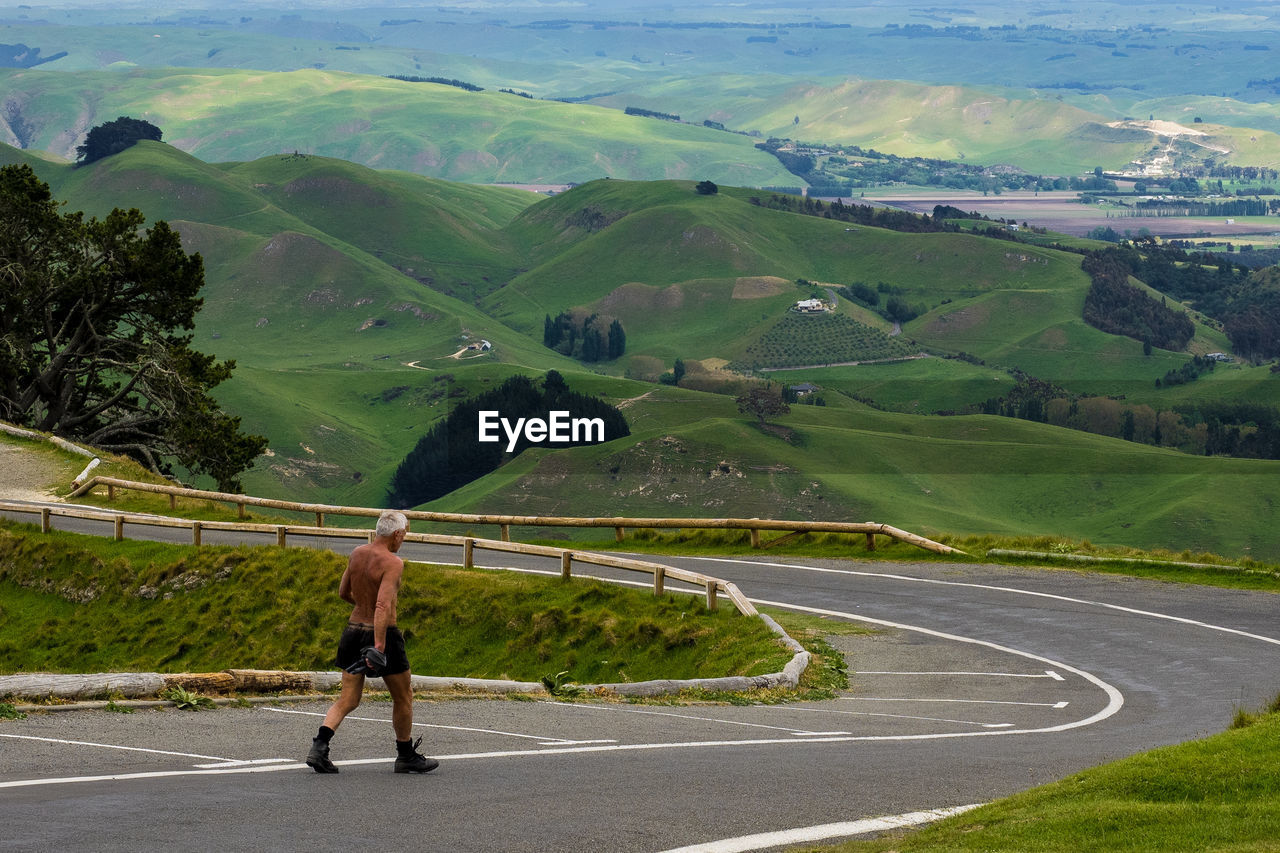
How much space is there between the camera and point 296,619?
1414 inches

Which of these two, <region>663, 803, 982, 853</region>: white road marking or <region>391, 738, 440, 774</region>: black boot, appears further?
<region>391, 738, 440, 774</region>: black boot

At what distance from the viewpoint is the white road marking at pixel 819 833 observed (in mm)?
13320

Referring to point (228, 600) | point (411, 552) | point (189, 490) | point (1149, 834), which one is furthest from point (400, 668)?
point (189, 490)

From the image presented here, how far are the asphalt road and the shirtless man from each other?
0.49 meters

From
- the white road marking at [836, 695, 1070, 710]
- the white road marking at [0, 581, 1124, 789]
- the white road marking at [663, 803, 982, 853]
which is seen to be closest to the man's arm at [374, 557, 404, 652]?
the white road marking at [0, 581, 1124, 789]

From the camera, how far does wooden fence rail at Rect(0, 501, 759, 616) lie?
30875mm

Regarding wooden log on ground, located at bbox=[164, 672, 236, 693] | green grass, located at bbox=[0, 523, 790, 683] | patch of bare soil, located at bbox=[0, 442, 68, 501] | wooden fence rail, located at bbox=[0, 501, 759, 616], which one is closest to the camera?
wooden log on ground, located at bbox=[164, 672, 236, 693]

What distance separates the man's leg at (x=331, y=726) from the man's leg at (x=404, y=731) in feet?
1.26

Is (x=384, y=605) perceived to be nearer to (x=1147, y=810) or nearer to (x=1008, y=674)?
(x=1147, y=810)

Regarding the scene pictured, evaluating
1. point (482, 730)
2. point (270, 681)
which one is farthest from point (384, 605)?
point (270, 681)

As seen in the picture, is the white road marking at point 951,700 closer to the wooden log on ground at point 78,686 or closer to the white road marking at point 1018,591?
the white road marking at point 1018,591

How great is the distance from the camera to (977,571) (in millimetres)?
38656

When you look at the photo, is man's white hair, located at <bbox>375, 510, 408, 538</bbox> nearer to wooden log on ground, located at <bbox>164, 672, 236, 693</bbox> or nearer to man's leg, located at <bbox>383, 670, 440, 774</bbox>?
man's leg, located at <bbox>383, 670, 440, 774</bbox>

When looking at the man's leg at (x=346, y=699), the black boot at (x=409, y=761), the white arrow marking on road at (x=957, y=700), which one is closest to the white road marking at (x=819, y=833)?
the black boot at (x=409, y=761)
